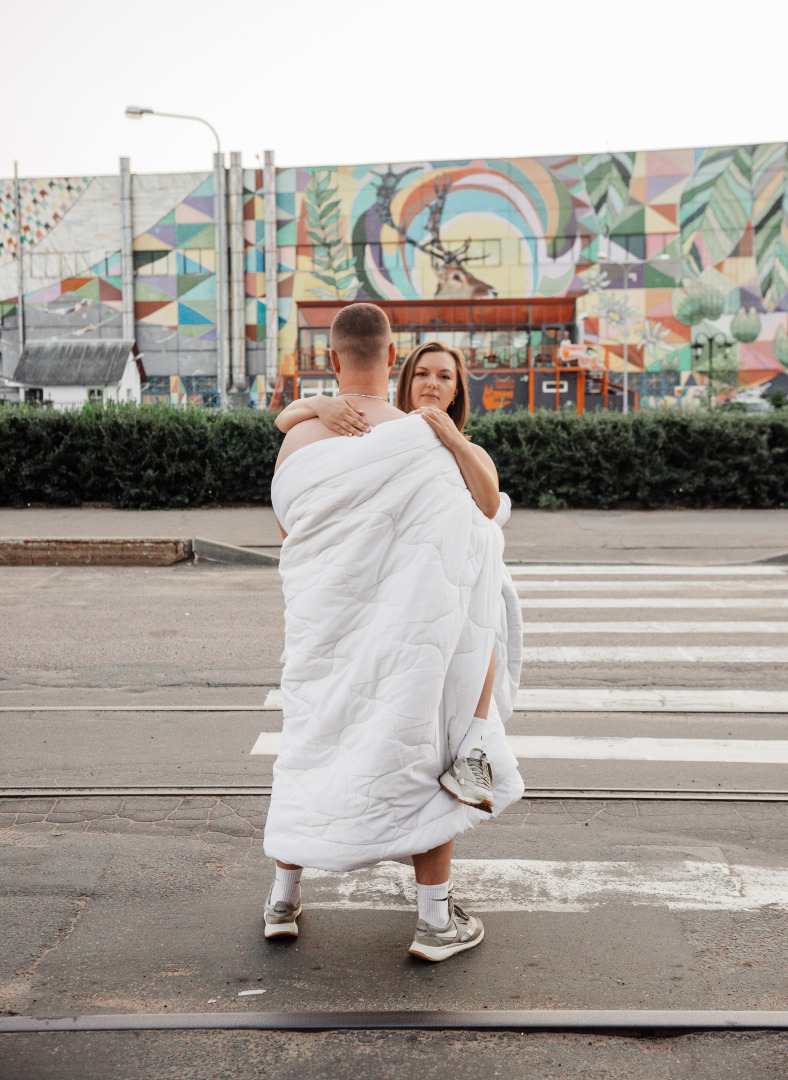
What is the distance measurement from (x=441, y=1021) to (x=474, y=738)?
2.55ft

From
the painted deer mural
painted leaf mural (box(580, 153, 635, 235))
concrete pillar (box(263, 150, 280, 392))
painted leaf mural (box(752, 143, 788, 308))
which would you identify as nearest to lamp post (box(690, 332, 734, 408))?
painted leaf mural (box(752, 143, 788, 308))

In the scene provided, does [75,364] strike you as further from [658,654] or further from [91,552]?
[658,654]

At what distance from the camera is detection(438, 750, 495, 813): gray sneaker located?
2791 mm

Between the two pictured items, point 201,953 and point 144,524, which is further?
point 144,524

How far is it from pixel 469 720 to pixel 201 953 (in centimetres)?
112

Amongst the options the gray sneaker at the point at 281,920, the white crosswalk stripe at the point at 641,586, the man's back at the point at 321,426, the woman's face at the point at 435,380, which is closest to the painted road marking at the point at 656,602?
the white crosswalk stripe at the point at 641,586

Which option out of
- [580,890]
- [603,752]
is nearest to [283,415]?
[580,890]

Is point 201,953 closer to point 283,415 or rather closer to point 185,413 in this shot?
point 283,415

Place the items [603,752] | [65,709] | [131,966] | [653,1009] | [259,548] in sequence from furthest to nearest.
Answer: [259,548], [65,709], [603,752], [131,966], [653,1009]

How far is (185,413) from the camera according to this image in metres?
16.2

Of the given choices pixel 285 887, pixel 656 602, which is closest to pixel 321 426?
pixel 285 887

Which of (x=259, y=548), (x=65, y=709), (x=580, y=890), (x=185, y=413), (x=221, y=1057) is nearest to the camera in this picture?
(x=221, y=1057)

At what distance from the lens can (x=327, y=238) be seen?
161ft

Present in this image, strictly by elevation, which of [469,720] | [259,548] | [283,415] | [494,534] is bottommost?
[259,548]
